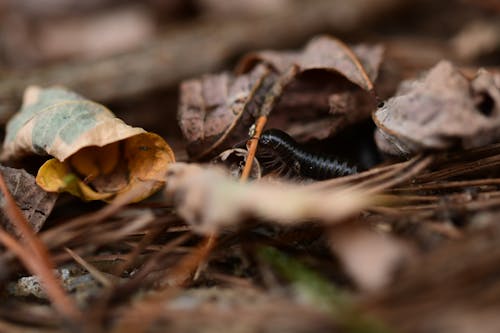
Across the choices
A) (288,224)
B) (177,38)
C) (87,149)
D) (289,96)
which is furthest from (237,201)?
(177,38)

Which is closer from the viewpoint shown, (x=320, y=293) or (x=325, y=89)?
(x=320, y=293)

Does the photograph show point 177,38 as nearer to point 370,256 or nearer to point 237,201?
point 237,201

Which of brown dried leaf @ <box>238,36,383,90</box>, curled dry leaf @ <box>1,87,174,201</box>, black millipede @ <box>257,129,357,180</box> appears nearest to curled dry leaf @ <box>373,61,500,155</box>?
black millipede @ <box>257,129,357,180</box>

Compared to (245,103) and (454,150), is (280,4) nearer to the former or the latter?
(245,103)

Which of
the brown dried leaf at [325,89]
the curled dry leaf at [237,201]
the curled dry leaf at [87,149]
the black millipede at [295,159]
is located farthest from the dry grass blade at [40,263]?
the brown dried leaf at [325,89]

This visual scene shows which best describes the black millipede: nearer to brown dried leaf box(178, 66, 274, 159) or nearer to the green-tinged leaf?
brown dried leaf box(178, 66, 274, 159)

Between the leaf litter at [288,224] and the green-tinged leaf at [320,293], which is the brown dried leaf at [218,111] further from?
the green-tinged leaf at [320,293]
